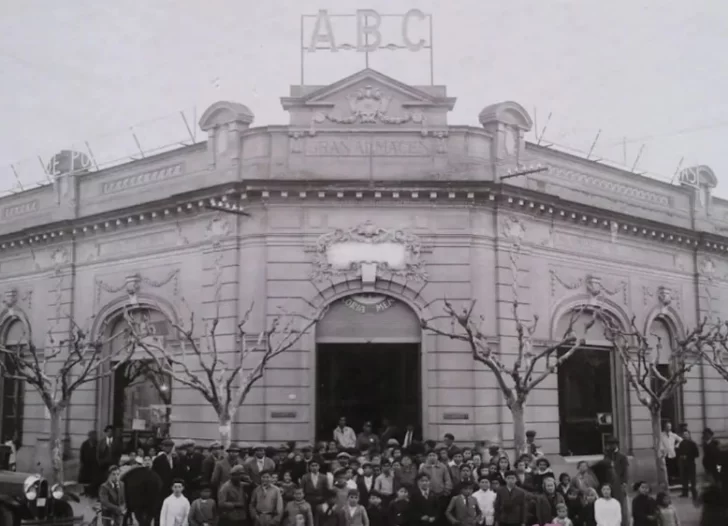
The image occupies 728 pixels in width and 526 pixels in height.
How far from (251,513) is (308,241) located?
987 cm

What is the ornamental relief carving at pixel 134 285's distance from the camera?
77.9 feet

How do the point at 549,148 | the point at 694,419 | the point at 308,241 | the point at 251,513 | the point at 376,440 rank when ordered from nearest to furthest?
the point at 251,513, the point at 376,440, the point at 308,241, the point at 549,148, the point at 694,419

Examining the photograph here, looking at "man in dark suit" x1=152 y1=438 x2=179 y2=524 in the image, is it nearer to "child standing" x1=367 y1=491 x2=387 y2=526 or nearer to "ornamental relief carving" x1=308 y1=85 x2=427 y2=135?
"child standing" x1=367 y1=491 x2=387 y2=526

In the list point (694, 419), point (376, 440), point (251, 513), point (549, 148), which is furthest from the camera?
point (694, 419)

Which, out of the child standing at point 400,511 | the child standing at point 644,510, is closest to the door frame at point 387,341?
the child standing at point 400,511

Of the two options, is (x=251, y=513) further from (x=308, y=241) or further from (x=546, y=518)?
(x=308, y=241)

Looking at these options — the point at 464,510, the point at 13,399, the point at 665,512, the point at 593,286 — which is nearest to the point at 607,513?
the point at 665,512

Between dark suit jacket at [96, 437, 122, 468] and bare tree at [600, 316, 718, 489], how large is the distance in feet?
43.2

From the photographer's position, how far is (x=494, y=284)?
72.7 ft

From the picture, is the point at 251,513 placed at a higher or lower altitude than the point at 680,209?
lower

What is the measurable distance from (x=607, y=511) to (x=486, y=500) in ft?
6.45

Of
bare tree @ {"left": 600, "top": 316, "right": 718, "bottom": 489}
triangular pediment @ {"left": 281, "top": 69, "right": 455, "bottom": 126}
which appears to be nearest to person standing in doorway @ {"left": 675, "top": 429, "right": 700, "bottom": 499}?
bare tree @ {"left": 600, "top": 316, "right": 718, "bottom": 489}

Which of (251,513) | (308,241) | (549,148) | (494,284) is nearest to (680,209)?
(549,148)

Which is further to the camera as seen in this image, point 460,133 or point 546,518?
point 460,133
